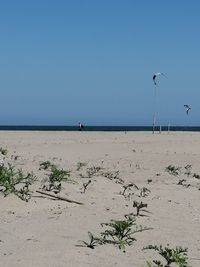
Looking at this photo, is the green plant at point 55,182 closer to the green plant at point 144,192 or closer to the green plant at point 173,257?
the green plant at point 144,192

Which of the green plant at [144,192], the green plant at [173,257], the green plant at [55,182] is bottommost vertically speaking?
the green plant at [173,257]

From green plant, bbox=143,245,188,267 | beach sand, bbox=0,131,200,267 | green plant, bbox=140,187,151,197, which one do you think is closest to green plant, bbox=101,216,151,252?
beach sand, bbox=0,131,200,267

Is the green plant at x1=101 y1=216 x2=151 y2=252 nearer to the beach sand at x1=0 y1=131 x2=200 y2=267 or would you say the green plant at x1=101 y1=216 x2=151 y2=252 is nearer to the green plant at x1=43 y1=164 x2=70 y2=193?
the beach sand at x1=0 y1=131 x2=200 y2=267

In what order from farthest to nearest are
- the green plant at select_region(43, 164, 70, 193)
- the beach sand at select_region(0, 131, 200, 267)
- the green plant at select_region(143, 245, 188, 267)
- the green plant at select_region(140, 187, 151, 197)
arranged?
1. the green plant at select_region(140, 187, 151, 197)
2. the green plant at select_region(43, 164, 70, 193)
3. the beach sand at select_region(0, 131, 200, 267)
4. the green plant at select_region(143, 245, 188, 267)

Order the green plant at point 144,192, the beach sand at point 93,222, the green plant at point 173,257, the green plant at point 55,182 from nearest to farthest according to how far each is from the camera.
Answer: the green plant at point 173,257 < the beach sand at point 93,222 < the green plant at point 55,182 < the green plant at point 144,192

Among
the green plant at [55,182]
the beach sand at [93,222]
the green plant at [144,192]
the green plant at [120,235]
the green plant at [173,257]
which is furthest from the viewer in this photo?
the green plant at [144,192]

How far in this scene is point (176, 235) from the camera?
243 inches

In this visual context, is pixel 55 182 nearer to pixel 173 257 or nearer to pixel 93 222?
pixel 93 222

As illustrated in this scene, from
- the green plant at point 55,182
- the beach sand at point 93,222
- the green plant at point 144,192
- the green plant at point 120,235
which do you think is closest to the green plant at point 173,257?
the beach sand at point 93,222

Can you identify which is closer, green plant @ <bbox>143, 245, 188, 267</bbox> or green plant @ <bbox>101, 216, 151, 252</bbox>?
green plant @ <bbox>143, 245, 188, 267</bbox>

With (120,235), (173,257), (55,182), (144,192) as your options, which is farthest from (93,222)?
(144,192)

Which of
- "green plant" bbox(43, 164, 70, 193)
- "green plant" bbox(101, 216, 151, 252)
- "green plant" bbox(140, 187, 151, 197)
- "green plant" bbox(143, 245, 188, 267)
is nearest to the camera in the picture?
"green plant" bbox(143, 245, 188, 267)

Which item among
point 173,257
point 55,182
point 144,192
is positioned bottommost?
point 173,257

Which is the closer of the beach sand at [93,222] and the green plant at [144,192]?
the beach sand at [93,222]
